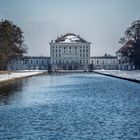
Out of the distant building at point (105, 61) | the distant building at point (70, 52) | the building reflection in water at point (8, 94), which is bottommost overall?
the building reflection in water at point (8, 94)

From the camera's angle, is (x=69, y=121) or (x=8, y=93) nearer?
(x=69, y=121)

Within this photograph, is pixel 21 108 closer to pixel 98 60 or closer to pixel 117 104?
pixel 117 104

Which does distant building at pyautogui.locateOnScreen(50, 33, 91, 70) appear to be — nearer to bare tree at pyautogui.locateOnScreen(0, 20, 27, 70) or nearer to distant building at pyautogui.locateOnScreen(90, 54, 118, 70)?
distant building at pyautogui.locateOnScreen(90, 54, 118, 70)

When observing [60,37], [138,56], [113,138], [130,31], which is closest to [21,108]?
[113,138]

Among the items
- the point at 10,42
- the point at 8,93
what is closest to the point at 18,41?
the point at 10,42

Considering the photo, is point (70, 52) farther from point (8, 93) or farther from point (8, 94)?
point (8, 94)

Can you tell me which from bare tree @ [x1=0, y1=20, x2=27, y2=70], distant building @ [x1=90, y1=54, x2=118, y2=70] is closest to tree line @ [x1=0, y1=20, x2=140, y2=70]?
bare tree @ [x1=0, y1=20, x2=27, y2=70]

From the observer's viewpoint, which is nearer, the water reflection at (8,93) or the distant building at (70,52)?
the water reflection at (8,93)

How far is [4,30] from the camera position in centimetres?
8519

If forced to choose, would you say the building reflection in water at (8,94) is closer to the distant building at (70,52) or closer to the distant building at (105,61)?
the distant building at (105,61)

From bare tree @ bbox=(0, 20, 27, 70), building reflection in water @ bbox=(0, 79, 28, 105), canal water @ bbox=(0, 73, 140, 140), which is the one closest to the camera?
canal water @ bbox=(0, 73, 140, 140)

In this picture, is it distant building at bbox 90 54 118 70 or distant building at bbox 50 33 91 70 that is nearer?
distant building at bbox 90 54 118 70

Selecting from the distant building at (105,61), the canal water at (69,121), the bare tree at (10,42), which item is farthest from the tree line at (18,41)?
the distant building at (105,61)

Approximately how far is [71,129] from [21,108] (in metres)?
5.69
